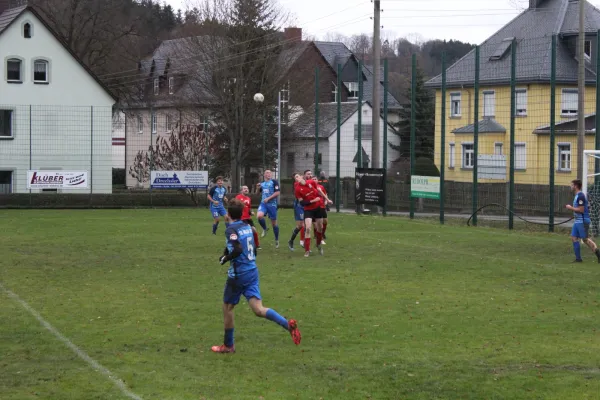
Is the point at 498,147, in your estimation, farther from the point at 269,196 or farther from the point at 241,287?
the point at 241,287

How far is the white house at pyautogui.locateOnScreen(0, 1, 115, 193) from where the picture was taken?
4350 centimetres

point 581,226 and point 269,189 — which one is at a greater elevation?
point 269,189

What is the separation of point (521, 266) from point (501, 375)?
33.2ft

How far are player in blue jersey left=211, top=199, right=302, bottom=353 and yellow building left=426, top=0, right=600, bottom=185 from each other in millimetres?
21373

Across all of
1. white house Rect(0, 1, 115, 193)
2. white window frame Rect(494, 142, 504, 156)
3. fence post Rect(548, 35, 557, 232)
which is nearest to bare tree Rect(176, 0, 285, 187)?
white house Rect(0, 1, 115, 193)

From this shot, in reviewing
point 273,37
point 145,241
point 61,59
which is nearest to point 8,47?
point 61,59

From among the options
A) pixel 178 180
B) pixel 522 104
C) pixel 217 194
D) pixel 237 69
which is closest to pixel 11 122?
pixel 178 180

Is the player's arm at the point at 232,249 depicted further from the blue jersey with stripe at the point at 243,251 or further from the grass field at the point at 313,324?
the grass field at the point at 313,324

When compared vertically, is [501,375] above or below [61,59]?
below

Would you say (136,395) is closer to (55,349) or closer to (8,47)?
(55,349)

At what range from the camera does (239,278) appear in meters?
10.8

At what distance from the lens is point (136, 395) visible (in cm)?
862

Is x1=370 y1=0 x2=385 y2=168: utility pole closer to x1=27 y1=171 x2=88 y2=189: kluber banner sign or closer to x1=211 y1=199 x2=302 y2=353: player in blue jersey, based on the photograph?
x1=27 y1=171 x2=88 y2=189: kluber banner sign

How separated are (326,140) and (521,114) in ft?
66.5
